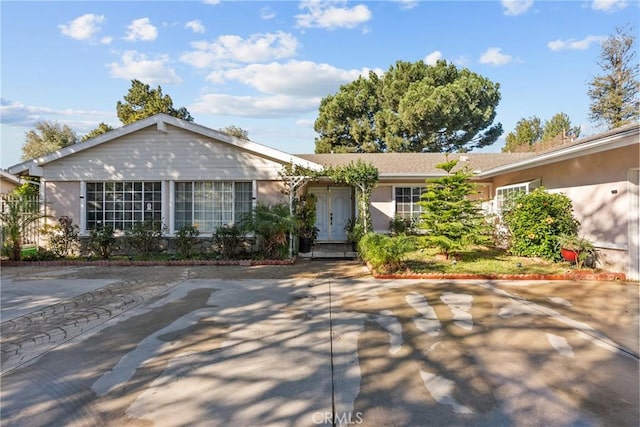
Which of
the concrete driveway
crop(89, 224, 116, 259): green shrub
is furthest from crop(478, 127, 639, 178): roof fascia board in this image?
crop(89, 224, 116, 259): green shrub

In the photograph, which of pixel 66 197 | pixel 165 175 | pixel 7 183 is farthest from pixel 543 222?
pixel 7 183

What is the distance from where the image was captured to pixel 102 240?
35.0 ft

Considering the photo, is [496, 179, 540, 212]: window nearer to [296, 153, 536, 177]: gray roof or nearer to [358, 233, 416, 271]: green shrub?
[296, 153, 536, 177]: gray roof

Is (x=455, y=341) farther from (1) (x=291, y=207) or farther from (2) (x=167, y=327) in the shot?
(1) (x=291, y=207)

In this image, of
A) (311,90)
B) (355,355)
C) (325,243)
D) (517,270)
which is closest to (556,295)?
(517,270)

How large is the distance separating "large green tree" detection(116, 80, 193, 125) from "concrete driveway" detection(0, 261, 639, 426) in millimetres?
22128

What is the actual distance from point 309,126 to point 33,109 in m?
25.7

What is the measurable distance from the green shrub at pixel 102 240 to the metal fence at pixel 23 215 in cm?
175

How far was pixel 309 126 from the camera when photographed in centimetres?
2952

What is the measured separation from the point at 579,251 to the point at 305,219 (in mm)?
7331

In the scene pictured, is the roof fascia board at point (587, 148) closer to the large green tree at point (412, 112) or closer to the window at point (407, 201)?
the window at point (407, 201)

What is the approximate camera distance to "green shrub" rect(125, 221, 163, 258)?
10.8 meters

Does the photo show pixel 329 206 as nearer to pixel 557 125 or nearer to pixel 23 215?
pixel 23 215

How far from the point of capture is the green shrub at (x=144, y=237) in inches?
425
